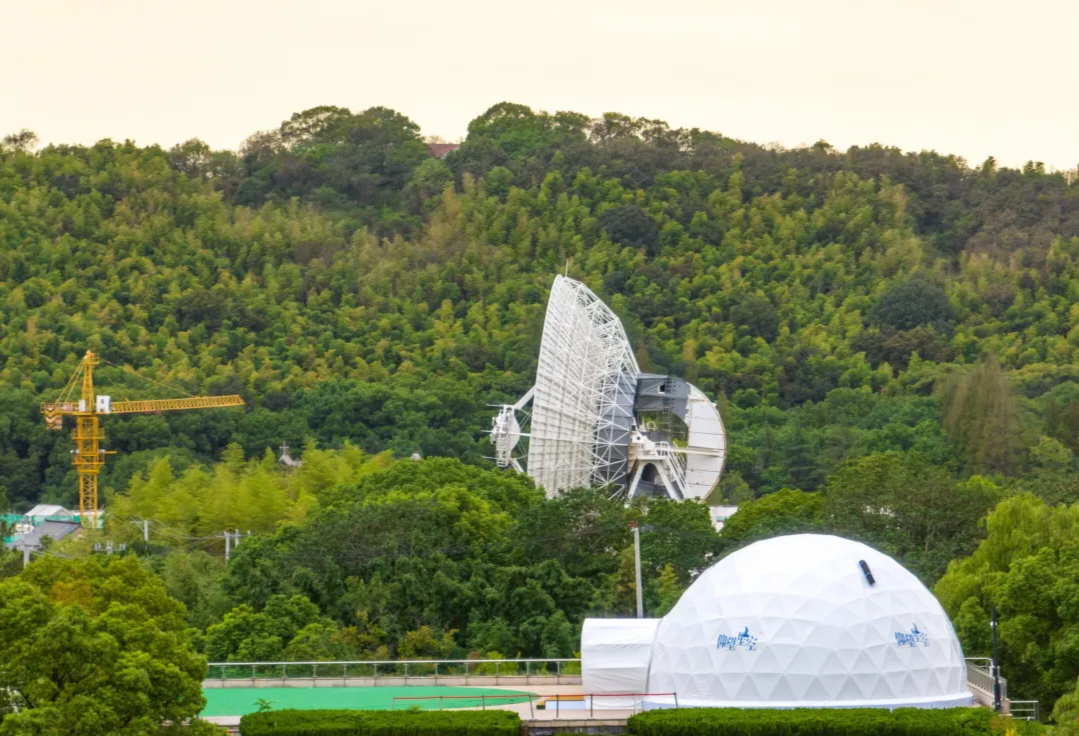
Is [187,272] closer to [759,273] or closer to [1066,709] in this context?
[759,273]

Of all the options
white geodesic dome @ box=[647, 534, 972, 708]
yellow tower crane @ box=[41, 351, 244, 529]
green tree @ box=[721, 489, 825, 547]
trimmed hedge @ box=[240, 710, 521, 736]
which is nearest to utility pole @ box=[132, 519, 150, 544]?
yellow tower crane @ box=[41, 351, 244, 529]

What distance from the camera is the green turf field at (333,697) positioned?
169 ft

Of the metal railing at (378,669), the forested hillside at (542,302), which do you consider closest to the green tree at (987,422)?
the forested hillside at (542,302)

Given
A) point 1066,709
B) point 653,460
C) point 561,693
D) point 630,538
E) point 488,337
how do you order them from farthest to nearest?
point 488,337 < point 653,460 < point 630,538 < point 561,693 < point 1066,709

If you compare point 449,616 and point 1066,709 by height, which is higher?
point 1066,709

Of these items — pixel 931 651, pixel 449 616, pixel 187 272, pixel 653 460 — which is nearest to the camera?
pixel 931 651

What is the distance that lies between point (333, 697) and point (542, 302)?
365 feet

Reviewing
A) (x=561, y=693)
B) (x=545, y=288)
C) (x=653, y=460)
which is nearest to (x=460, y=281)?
(x=545, y=288)

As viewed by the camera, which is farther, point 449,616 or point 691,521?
point 691,521

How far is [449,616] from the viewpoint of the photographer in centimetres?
7075

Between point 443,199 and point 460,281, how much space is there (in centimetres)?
2726

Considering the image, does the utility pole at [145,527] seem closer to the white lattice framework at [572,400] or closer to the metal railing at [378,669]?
the white lattice framework at [572,400]

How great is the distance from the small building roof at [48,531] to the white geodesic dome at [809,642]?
204ft

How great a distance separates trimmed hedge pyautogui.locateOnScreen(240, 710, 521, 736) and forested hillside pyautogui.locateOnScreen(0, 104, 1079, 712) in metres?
15.7
